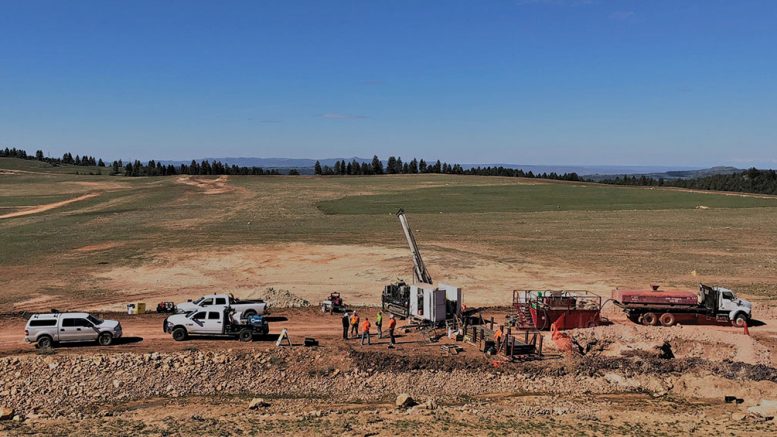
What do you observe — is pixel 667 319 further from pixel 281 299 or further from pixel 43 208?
pixel 43 208

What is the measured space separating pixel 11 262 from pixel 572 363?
49.9 metres

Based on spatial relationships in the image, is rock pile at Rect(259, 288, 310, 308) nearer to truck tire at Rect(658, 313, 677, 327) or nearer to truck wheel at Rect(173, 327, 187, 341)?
truck wheel at Rect(173, 327, 187, 341)

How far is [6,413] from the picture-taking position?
68.2 ft

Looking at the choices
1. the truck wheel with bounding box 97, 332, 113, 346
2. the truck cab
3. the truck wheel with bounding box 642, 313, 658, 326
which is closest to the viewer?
the truck wheel with bounding box 97, 332, 113, 346

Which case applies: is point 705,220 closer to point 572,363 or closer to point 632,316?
point 632,316

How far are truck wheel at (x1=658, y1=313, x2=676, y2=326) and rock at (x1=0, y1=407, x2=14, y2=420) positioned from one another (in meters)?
31.4

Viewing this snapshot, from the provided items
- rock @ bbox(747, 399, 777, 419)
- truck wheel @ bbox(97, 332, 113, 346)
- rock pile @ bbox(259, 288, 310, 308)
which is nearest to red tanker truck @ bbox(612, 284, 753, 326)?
rock @ bbox(747, 399, 777, 419)

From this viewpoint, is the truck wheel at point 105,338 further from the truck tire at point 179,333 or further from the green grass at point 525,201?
the green grass at point 525,201

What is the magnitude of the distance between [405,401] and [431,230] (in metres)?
53.8

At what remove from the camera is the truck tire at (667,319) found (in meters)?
32.6

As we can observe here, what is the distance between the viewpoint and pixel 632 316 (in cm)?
3297

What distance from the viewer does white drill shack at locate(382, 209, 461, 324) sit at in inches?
1254

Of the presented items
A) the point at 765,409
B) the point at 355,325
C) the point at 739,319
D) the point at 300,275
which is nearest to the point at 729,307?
the point at 739,319

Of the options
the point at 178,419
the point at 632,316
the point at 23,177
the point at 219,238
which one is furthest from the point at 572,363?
the point at 23,177
